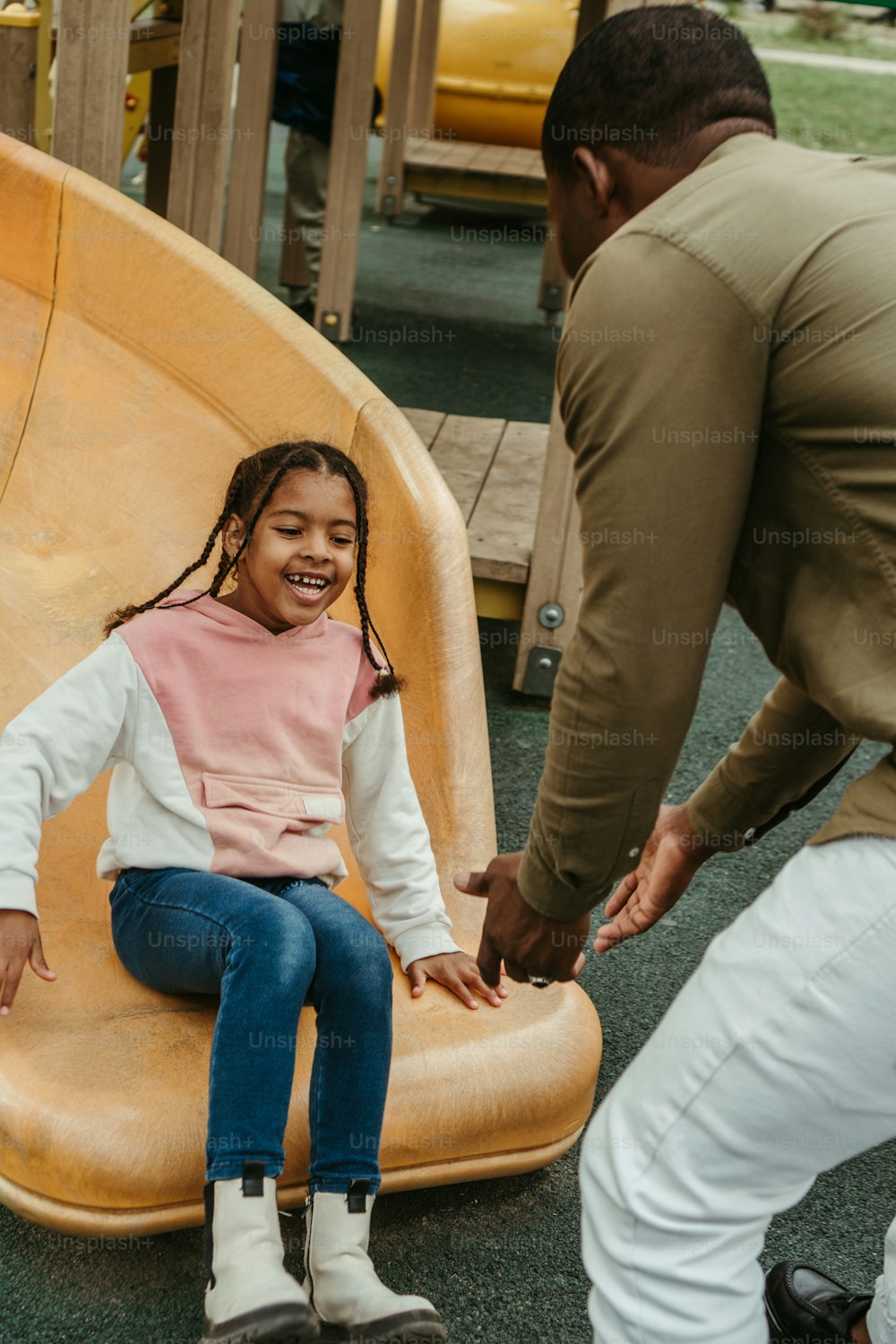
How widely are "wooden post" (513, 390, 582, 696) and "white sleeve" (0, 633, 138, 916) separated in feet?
4.53

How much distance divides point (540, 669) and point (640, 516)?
2058 millimetres

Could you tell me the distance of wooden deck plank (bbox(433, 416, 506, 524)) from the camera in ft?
11.1

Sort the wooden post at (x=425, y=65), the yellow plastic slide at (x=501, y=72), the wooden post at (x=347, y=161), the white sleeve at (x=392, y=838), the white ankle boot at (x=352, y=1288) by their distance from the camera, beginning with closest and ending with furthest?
the white ankle boot at (x=352, y=1288) < the white sleeve at (x=392, y=838) < the wooden post at (x=347, y=161) < the wooden post at (x=425, y=65) < the yellow plastic slide at (x=501, y=72)

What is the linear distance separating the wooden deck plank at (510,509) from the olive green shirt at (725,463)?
1822 mm

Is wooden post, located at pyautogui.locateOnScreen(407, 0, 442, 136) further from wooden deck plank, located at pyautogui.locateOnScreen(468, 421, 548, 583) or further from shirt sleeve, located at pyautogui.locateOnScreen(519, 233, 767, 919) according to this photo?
shirt sleeve, located at pyautogui.locateOnScreen(519, 233, 767, 919)

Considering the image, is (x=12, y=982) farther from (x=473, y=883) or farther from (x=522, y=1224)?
(x=522, y=1224)

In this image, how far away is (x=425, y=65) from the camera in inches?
275

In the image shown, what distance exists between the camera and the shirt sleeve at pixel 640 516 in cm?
101

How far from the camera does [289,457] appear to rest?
1740 mm

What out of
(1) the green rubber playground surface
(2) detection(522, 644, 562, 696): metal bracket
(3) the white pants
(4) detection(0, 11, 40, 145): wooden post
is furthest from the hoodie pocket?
(4) detection(0, 11, 40, 145): wooden post

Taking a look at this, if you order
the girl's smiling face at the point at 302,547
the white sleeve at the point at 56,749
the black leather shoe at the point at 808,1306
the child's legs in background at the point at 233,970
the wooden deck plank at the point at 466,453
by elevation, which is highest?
the girl's smiling face at the point at 302,547

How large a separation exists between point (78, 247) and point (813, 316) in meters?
1.78

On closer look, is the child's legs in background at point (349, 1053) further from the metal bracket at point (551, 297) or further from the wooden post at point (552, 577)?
the metal bracket at point (551, 297)

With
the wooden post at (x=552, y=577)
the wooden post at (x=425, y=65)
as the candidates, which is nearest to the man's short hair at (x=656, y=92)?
the wooden post at (x=552, y=577)
